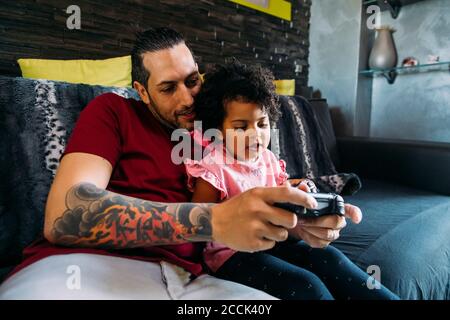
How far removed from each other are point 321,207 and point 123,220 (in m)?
0.36

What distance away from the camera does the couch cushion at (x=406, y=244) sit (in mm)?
948

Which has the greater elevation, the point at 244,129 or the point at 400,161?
the point at 244,129

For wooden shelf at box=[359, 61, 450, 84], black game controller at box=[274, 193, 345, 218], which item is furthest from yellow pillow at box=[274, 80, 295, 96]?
black game controller at box=[274, 193, 345, 218]

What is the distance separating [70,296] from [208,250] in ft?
1.16

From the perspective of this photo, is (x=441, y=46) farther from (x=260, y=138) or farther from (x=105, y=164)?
(x=105, y=164)

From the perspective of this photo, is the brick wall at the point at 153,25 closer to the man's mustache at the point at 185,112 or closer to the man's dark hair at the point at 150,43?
the man's dark hair at the point at 150,43

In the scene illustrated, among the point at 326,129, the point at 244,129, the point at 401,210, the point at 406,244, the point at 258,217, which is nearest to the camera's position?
the point at 258,217

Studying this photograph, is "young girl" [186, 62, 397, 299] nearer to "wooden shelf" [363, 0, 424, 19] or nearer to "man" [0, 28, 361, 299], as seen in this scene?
"man" [0, 28, 361, 299]

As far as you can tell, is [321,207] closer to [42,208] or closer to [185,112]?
[185,112]

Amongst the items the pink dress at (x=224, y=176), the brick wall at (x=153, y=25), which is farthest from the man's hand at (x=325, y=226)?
the brick wall at (x=153, y=25)

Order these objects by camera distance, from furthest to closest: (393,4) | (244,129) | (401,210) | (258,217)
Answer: (393,4) → (401,210) → (244,129) → (258,217)

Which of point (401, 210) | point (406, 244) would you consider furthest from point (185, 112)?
point (401, 210)

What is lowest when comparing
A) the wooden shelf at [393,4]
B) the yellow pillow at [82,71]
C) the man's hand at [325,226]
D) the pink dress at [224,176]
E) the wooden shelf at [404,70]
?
the man's hand at [325,226]

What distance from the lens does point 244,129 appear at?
91 centimetres
